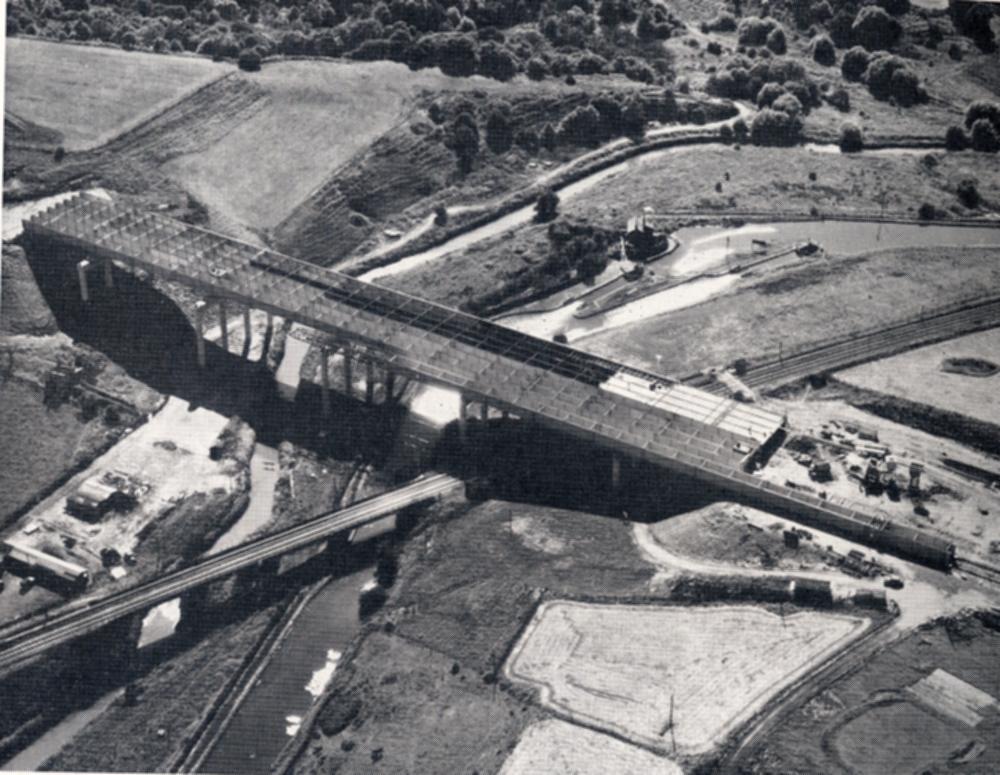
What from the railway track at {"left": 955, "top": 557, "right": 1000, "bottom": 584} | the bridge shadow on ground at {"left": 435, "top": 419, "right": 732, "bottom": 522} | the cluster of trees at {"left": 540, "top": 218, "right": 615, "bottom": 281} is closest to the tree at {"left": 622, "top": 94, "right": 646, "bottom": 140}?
the cluster of trees at {"left": 540, "top": 218, "right": 615, "bottom": 281}

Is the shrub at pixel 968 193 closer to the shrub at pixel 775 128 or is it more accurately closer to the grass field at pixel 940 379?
the shrub at pixel 775 128

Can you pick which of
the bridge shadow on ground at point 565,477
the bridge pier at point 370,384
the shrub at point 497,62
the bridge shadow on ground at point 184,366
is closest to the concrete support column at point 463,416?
the bridge shadow on ground at point 565,477

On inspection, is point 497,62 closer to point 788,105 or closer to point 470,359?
point 788,105

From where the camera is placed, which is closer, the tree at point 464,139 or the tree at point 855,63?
the tree at point 464,139

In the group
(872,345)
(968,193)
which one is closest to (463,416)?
(872,345)

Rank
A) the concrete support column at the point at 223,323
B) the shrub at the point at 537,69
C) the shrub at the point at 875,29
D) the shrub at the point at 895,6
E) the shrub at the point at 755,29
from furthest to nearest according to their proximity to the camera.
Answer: the shrub at the point at 537,69 < the shrub at the point at 755,29 < the shrub at the point at 875,29 < the shrub at the point at 895,6 < the concrete support column at the point at 223,323

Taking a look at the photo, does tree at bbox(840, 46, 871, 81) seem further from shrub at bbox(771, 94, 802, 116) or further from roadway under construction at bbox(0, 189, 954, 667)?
roadway under construction at bbox(0, 189, 954, 667)
